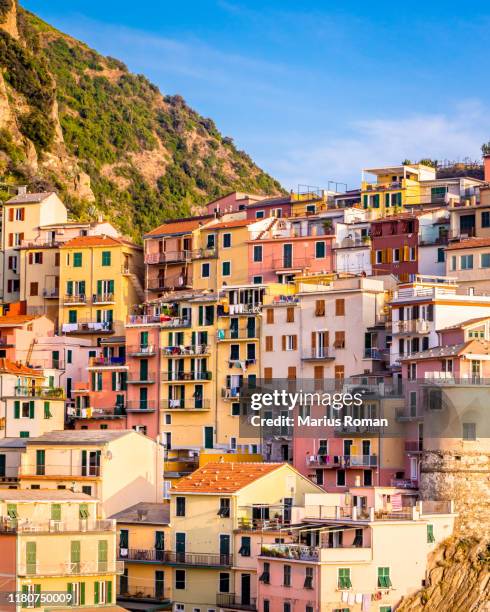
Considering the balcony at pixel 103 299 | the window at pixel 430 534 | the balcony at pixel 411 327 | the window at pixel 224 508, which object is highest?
the balcony at pixel 103 299

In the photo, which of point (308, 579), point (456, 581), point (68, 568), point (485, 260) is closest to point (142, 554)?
point (68, 568)

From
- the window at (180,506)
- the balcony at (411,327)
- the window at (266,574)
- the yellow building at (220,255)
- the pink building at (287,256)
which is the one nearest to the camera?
the window at (266,574)

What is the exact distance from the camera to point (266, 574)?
74812mm

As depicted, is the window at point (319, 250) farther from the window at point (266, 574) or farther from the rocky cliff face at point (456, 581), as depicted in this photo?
the window at point (266, 574)

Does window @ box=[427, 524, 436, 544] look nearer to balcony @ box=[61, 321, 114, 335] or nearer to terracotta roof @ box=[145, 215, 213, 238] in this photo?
balcony @ box=[61, 321, 114, 335]

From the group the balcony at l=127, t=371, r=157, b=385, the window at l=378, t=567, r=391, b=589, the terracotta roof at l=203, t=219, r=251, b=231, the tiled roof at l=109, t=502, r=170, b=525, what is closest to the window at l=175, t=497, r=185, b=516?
the tiled roof at l=109, t=502, r=170, b=525

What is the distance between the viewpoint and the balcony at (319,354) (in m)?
93.4

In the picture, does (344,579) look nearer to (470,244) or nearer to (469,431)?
(469,431)

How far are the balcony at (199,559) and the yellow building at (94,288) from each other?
2913 cm

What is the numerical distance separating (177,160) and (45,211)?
221 feet

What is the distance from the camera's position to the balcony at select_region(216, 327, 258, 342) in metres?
97.0

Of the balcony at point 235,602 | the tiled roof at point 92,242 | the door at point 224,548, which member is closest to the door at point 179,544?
the door at point 224,548

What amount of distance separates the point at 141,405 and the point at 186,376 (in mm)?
3391

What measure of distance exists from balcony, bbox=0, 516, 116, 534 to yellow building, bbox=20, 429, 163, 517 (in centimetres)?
935
